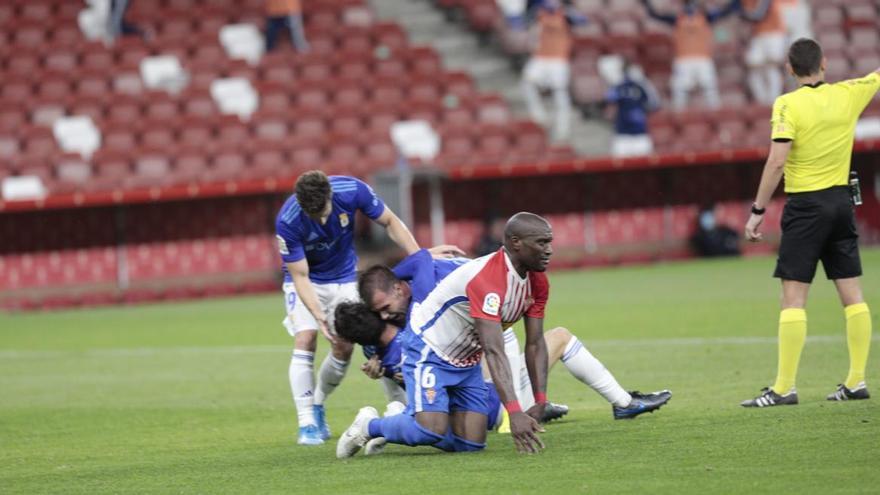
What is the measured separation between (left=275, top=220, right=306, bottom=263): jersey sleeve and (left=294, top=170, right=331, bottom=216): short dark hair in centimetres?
46

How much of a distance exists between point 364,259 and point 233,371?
1001cm

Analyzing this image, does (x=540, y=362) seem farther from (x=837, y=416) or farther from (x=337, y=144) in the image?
(x=337, y=144)

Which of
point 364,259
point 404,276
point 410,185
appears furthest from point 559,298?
point 404,276

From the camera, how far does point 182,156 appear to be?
26.4m

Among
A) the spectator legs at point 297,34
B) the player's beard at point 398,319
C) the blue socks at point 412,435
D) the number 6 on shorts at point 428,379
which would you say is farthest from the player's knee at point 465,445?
the spectator legs at point 297,34

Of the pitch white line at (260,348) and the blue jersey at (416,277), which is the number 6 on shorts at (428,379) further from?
the pitch white line at (260,348)

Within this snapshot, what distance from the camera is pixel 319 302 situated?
412 inches

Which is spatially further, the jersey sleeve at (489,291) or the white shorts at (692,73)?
the white shorts at (692,73)

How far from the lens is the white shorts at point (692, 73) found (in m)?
29.6

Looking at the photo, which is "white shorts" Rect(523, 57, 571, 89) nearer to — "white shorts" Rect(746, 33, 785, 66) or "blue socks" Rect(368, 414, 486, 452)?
"white shorts" Rect(746, 33, 785, 66)

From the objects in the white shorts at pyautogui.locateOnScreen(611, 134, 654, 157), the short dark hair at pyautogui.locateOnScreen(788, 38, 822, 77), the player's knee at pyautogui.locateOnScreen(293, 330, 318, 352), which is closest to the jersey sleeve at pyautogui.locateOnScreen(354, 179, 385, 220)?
the player's knee at pyautogui.locateOnScreen(293, 330, 318, 352)

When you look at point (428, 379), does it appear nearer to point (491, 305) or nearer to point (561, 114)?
point (491, 305)

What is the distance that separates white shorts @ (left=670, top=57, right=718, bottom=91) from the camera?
29.6 meters

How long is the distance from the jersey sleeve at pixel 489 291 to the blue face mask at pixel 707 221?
1986cm
